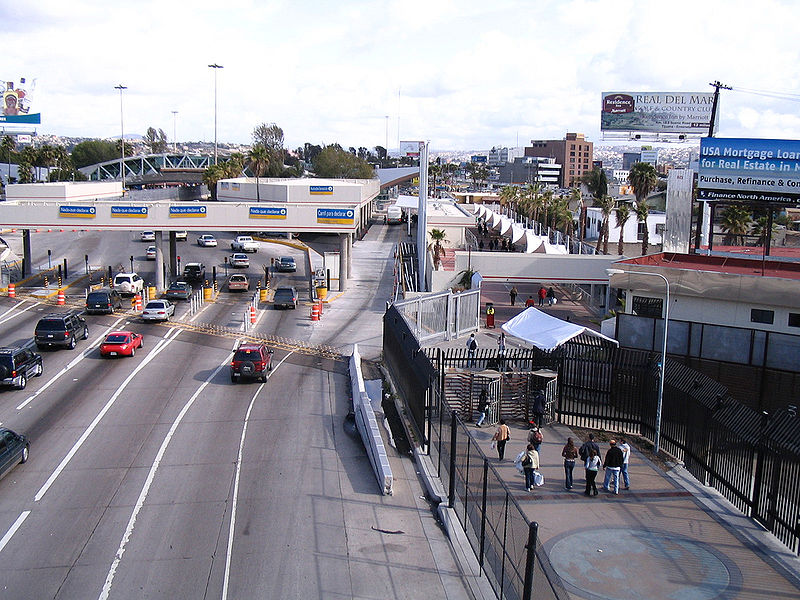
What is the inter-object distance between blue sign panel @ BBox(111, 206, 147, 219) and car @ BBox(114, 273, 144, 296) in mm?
3605

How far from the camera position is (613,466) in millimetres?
17422

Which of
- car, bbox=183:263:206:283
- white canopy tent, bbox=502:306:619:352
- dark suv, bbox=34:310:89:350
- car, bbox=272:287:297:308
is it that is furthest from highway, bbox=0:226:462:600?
car, bbox=183:263:206:283

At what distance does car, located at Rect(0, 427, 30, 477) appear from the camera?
18.0 meters

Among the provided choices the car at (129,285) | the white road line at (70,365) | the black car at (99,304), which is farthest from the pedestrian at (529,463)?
the car at (129,285)

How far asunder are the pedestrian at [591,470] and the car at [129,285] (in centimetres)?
3402

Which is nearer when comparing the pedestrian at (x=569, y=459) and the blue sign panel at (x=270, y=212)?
the pedestrian at (x=569, y=459)

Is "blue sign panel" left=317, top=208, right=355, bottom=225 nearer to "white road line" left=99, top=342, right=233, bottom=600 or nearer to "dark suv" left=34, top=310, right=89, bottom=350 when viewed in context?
"dark suv" left=34, top=310, right=89, bottom=350

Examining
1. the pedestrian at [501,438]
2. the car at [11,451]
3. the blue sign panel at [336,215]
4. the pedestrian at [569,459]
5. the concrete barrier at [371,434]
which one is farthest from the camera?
the blue sign panel at [336,215]

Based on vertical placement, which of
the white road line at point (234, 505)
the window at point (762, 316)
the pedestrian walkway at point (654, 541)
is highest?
the window at point (762, 316)

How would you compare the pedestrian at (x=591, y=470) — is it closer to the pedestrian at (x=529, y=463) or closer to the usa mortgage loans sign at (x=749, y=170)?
the pedestrian at (x=529, y=463)

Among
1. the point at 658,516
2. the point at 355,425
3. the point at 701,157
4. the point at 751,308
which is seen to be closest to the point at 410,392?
the point at 355,425

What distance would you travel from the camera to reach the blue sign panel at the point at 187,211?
47.2 m

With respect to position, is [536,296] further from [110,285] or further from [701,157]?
[110,285]

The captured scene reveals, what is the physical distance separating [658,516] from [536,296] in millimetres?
34492
